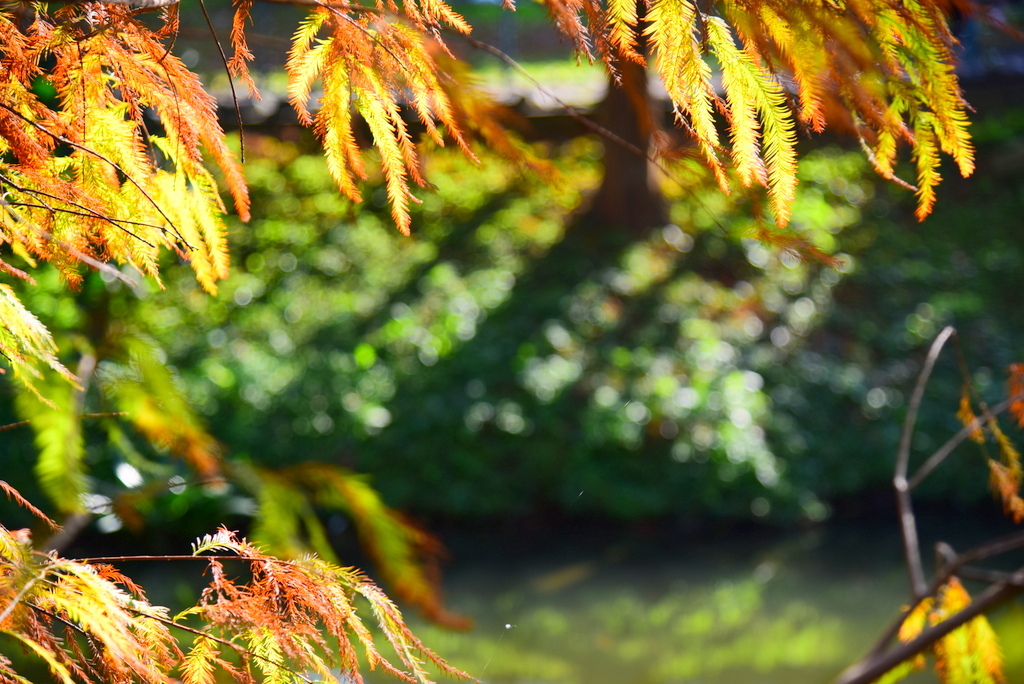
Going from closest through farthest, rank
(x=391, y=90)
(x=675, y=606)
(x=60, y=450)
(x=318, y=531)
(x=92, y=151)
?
(x=92, y=151), (x=391, y=90), (x=60, y=450), (x=318, y=531), (x=675, y=606)

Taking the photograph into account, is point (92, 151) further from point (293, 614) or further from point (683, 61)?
point (683, 61)

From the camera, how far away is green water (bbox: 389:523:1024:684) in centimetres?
438

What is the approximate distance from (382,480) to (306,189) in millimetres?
3610

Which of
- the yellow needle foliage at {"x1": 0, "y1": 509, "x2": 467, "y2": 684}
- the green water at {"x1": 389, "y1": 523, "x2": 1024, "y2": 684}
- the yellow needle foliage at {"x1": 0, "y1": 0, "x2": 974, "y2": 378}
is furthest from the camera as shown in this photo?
the green water at {"x1": 389, "y1": 523, "x2": 1024, "y2": 684}

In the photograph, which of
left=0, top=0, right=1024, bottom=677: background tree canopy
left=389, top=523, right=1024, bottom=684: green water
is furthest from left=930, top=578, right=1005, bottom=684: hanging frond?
left=389, top=523, right=1024, bottom=684: green water

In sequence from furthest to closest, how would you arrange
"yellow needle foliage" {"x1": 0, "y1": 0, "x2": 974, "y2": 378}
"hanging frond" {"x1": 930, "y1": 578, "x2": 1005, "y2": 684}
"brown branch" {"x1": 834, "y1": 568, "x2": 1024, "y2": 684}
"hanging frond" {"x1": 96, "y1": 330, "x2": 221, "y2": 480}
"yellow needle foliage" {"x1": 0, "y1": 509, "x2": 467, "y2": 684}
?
1. "hanging frond" {"x1": 96, "y1": 330, "x2": 221, "y2": 480}
2. "hanging frond" {"x1": 930, "y1": 578, "x2": 1005, "y2": 684}
3. "yellow needle foliage" {"x1": 0, "y1": 0, "x2": 974, "y2": 378}
4. "yellow needle foliage" {"x1": 0, "y1": 509, "x2": 467, "y2": 684}
5. "brown branch" {"x1": 834, "y1": 568, "x2": 1024, "y2": 684}

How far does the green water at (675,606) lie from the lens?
172 inches

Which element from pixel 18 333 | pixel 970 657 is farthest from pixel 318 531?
pixel 970 657

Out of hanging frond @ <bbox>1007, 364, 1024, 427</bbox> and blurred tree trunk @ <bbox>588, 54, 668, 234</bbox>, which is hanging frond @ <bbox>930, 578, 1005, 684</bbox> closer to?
hanging frond @ <bbox>1007, 364, 1024, 427</bbox>

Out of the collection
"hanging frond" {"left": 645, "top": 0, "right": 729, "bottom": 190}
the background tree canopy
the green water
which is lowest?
the green water

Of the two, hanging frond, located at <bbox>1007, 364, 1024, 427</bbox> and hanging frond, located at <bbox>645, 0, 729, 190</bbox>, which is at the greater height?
hanging frond, located at <bbox>645, 0, 729, 190</bbox>

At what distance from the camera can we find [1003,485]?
185cm

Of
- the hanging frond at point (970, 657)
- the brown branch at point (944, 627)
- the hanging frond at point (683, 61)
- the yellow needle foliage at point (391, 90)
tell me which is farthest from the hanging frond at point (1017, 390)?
the hanging frond at point (683, 61)

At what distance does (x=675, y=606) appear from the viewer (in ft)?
16.5
